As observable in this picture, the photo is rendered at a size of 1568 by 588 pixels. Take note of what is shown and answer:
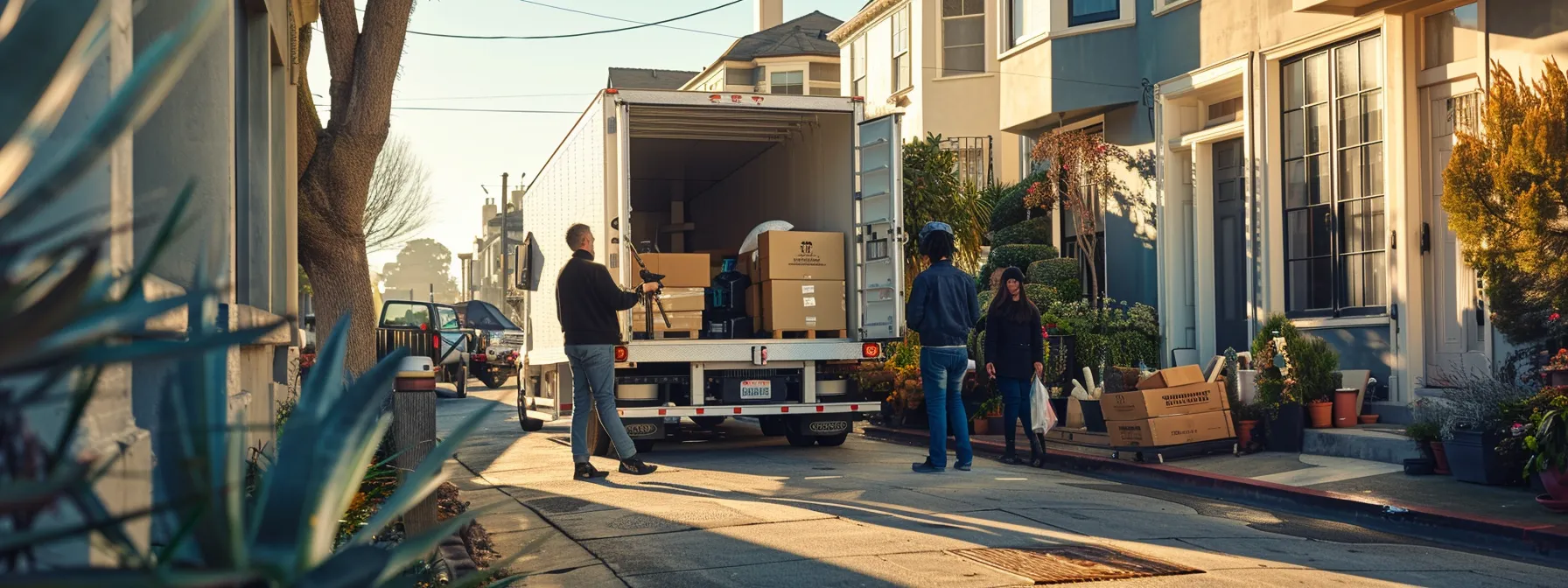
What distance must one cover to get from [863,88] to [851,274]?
19.8m

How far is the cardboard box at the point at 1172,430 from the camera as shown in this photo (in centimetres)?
1093

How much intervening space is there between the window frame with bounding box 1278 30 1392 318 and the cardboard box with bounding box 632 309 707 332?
589cm

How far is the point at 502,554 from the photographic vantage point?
22.2ft

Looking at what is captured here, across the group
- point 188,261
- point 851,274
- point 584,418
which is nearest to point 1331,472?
point 851,274

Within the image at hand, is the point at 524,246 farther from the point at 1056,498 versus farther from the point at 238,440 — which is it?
the point at 238,440

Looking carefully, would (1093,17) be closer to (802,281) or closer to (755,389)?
(802,281)

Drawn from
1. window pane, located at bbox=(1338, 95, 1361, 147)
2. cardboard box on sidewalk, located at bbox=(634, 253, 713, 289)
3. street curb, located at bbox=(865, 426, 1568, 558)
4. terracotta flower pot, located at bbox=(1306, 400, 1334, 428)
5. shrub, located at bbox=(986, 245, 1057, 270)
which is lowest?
street curb, located at bbox=(865, 426, 1568, 558)

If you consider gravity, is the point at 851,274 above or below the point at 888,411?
above

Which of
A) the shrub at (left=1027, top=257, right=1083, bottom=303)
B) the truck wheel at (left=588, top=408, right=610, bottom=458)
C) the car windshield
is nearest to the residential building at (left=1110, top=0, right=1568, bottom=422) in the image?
the shrub at (left=1027, top=257, right=1083, bottom=303)

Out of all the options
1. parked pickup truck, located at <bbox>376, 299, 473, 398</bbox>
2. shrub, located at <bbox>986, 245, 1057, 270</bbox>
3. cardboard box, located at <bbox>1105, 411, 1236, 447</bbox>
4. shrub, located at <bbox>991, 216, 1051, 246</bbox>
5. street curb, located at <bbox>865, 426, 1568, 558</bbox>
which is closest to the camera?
street curb, located at <bbox>865, 426, 1568, 558</bbox>

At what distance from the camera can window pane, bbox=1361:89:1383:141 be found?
12.4 m

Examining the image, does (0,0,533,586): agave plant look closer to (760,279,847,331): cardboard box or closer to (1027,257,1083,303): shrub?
(760,279,847,331): cardboard box

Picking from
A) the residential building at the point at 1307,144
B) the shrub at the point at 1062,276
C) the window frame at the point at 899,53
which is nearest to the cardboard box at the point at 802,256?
the residential building at the point at 1307,144

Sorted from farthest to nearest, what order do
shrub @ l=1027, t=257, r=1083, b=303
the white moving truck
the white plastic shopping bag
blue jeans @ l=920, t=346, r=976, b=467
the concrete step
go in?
shrub @ l=1027, t=257, r=1083, b=303
the white moving truck
the white plastic shopping bag
the concrete step
blue jeans @ l=920, t=346, r=976, b=467
